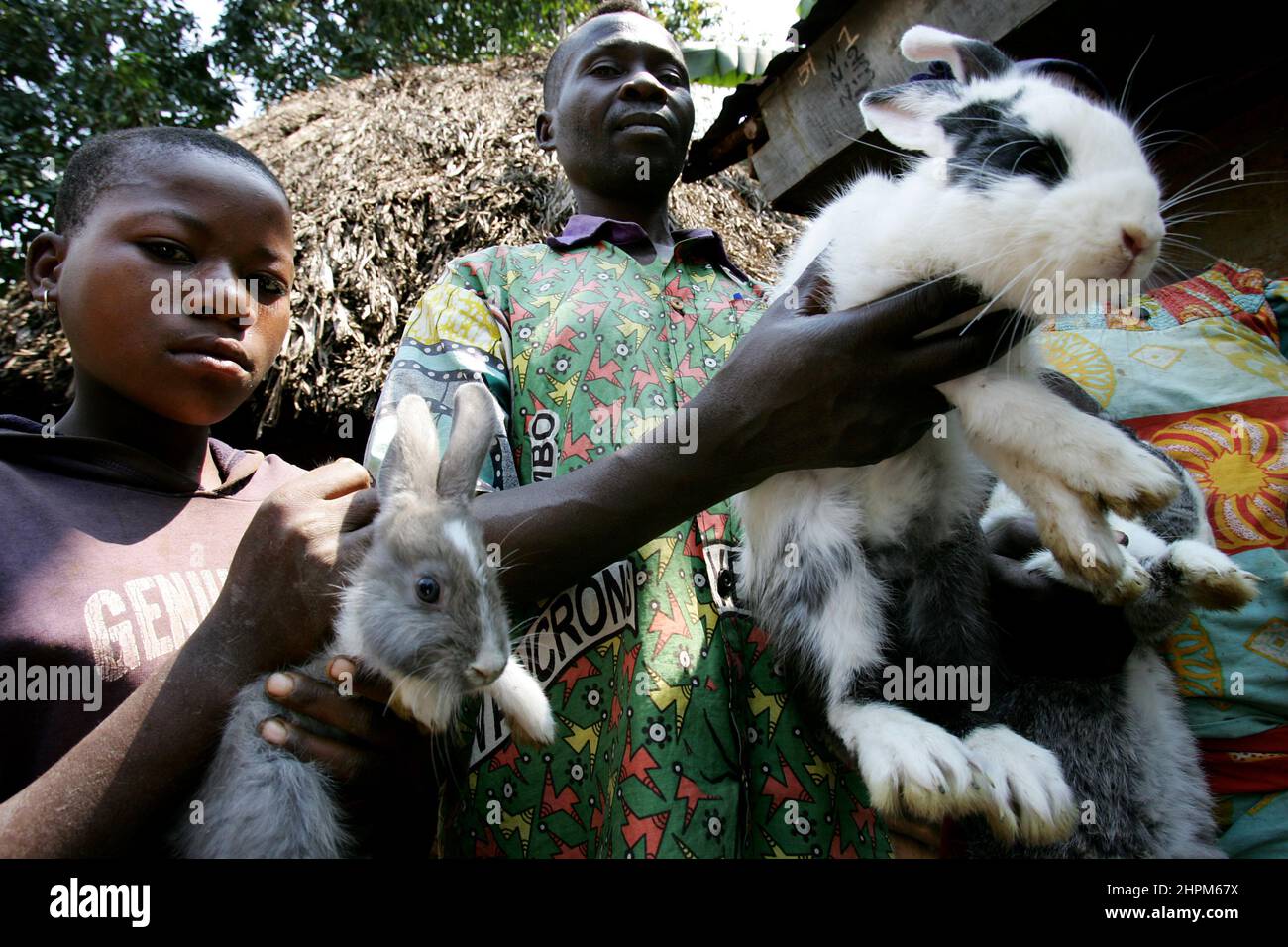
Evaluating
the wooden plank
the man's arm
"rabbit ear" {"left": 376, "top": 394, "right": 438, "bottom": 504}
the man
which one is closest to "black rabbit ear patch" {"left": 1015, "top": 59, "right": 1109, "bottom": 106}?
the wooden plank

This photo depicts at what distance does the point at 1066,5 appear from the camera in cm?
271

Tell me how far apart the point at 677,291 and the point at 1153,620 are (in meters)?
1.56

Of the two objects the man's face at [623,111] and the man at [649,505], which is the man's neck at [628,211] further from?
the man at [649,505]

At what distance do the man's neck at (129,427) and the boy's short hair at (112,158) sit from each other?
1.46 feet

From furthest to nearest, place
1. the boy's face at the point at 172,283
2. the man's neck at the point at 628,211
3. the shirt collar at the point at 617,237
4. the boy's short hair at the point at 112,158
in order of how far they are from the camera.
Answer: the man's neck at the point at 628,211
the shirt collar at the point at 617,237
the boy's short hair at the point at 112,158
the boy's face at the point at 172,283

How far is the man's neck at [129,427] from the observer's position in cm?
203

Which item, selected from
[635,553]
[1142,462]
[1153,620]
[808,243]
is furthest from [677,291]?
[1153,620]

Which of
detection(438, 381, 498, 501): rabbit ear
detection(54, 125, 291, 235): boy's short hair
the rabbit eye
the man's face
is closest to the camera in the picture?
the rabbit eye

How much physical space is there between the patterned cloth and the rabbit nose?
0.97 metres

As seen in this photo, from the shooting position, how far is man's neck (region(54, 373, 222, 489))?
2.03 meters

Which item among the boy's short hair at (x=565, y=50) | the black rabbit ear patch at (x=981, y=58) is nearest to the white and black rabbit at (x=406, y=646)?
the black rabbit ear patch at (x=981, y=58)

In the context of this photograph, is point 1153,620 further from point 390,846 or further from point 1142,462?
point 390,846

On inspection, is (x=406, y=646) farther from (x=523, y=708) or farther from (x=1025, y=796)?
(x=1025, y=796)

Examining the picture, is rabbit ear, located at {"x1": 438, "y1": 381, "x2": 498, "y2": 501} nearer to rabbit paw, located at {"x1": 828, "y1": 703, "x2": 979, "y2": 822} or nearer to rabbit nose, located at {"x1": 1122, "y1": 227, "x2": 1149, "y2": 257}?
rabbit paw, located at {"x1": 828, "y1": 703, "x2": 979, "y2": 822}
